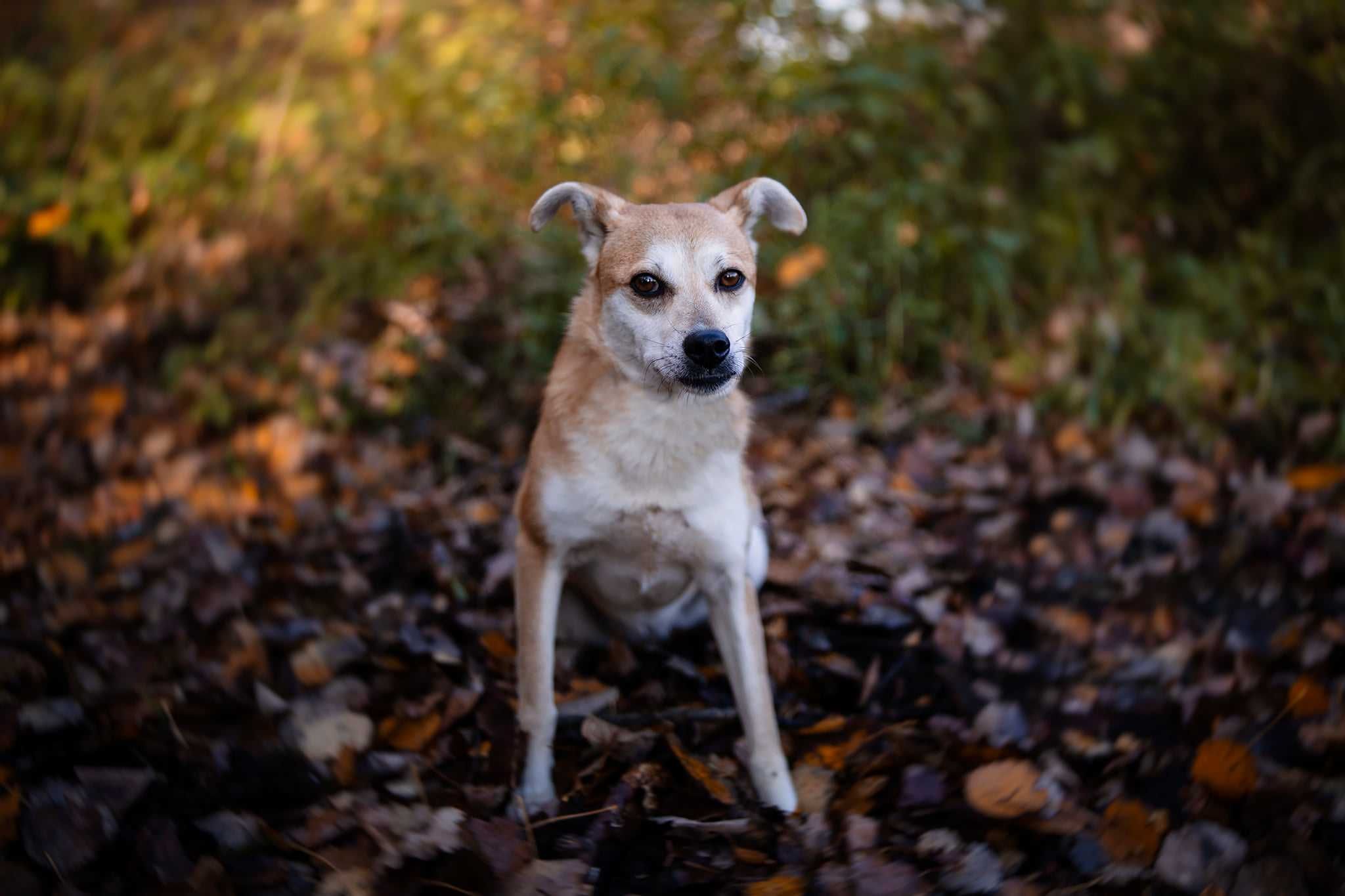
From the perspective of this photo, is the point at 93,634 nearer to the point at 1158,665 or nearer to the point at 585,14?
the point at 1158,665

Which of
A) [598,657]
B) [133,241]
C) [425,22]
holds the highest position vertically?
[425,22]

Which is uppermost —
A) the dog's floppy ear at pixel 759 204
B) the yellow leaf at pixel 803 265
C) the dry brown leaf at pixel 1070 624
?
the dog's floppy ear at pixel 759 204

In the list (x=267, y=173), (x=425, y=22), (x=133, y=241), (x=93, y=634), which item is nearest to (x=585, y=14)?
(x=425, y=22)

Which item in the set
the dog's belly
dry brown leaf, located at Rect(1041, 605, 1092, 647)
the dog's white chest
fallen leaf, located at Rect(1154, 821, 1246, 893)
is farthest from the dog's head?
dry brown leaf, located at Rect(1041, 605, 1092, 647)

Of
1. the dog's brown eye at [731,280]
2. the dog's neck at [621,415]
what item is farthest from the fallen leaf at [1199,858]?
the dog's brown eye at [731,280]

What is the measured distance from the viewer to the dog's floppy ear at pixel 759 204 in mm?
3252

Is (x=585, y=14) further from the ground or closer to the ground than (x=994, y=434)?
further from the ground

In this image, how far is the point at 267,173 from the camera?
6262 mm

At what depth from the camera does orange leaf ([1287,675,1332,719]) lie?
3.04 metres

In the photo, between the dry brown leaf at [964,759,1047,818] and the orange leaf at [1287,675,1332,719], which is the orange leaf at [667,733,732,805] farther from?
the orange leaf at [1287,675,1332,719]

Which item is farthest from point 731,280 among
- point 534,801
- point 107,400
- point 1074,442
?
point 107,400

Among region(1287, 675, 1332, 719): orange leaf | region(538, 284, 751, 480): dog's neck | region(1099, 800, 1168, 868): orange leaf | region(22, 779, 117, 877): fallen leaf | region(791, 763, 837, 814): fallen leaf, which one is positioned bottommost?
region(791, 763, 837, 814): fallen leaf

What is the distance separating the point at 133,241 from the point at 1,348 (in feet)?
3.39

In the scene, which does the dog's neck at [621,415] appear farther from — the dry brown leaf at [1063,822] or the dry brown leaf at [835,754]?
the dry brown leaf at [1063,822]
